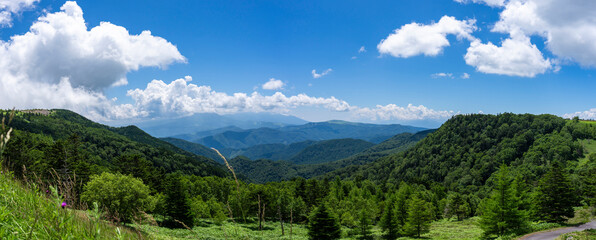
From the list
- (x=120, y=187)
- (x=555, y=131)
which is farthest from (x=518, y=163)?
(x=120, y=187)

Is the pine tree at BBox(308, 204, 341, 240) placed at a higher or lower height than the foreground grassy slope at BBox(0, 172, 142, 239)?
lower

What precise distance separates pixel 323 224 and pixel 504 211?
2443 cm

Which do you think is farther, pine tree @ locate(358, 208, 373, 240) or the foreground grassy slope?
pine tree @ locate(358, 208, 373, 240)

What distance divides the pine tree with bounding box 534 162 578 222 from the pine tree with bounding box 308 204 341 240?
33590mm

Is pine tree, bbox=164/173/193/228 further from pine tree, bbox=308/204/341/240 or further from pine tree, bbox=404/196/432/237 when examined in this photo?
pine tree, bbox=404/196/432/237

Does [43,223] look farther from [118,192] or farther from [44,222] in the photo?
[118,192]

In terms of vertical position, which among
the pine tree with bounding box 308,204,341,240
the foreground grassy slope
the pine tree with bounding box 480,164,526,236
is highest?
the foreground grassy slope

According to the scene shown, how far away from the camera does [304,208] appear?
80438 mm

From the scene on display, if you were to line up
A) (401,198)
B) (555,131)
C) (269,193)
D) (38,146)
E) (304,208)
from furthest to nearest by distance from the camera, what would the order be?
(555,131), (38,146), (304,208), (269,193), (401,198)

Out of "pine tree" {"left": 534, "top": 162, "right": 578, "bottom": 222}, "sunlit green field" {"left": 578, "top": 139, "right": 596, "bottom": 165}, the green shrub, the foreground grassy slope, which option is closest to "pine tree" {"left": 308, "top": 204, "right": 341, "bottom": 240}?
the green shrub

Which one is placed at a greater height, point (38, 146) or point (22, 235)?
point (22, 235)

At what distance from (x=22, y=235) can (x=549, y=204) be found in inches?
2350

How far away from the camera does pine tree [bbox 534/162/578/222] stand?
4162cm

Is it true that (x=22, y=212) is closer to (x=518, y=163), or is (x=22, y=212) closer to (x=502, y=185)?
(x=502, y=185)
